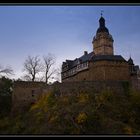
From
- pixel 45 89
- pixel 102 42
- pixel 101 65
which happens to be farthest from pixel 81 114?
pixel 102 42

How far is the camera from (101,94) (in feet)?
40.6

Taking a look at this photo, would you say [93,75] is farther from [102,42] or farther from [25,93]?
[25,93]

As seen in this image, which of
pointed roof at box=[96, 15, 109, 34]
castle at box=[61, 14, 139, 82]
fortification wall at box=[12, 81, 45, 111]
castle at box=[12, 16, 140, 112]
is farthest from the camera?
pointed roof at box=[96, 15, 109, 34]

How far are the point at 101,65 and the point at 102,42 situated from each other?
8.39 feet

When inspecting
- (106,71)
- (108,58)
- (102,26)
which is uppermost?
(102,26)

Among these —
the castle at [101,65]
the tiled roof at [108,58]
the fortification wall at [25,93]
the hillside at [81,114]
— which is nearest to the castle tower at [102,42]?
the castle at [101,65]

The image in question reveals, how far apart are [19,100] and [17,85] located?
2.42 feet

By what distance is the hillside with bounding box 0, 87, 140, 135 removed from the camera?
1148cm

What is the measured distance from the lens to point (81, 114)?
465 inches

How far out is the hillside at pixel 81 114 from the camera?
11477 millimetres

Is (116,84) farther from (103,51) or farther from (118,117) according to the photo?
(103,51)

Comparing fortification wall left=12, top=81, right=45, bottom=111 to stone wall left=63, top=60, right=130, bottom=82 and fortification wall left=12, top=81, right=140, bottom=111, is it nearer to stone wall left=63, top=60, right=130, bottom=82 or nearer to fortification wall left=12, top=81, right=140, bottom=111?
fortification wall left=12, top=81, right=140, bottom=111

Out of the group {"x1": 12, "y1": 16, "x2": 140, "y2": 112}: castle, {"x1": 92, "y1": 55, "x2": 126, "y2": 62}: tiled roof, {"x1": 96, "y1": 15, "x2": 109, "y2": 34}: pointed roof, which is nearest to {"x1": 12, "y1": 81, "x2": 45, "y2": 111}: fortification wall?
{"x1": 12, "y1": 16, "x2": 140, "y2": 112}: castle

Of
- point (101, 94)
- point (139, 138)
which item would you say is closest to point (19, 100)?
point (101, 94)
